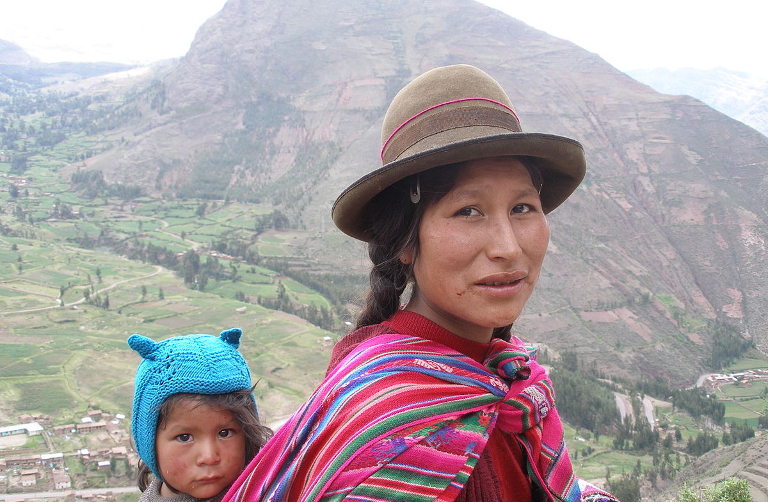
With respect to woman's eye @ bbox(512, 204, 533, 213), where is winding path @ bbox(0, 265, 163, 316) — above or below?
below

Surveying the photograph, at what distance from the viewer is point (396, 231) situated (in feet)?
6.31

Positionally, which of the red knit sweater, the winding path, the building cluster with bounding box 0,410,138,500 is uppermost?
the red knit sweater

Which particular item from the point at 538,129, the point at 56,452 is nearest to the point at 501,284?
the point at 56,452

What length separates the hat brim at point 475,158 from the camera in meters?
1.63

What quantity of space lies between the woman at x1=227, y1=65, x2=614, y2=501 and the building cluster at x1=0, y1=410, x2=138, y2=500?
2117cm

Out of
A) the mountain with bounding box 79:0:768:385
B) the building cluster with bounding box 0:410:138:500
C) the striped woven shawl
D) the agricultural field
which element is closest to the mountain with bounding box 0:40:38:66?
the mountain with bounding box 79:0:768:385

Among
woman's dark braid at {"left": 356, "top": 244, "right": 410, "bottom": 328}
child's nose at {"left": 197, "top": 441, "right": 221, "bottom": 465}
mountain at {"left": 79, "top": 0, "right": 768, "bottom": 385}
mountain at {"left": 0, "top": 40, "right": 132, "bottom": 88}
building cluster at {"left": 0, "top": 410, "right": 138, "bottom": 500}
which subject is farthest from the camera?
mountain at {"left": 0, "top": 40, "right": 132, "bottom": 88}

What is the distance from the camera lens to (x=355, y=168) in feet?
216

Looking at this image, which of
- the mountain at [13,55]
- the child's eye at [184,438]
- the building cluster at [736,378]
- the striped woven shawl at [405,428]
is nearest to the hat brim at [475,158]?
the striped woven shawl at [405,428]

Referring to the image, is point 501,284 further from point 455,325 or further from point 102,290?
point 102,290

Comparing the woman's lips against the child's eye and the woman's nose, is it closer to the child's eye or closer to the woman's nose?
the woman's nose

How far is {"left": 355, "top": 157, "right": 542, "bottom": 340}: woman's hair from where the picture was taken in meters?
1.76

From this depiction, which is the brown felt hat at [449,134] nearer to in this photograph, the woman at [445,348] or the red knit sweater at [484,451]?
the woman at [445,348]

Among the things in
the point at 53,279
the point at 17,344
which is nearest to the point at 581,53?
the point at 53,279
